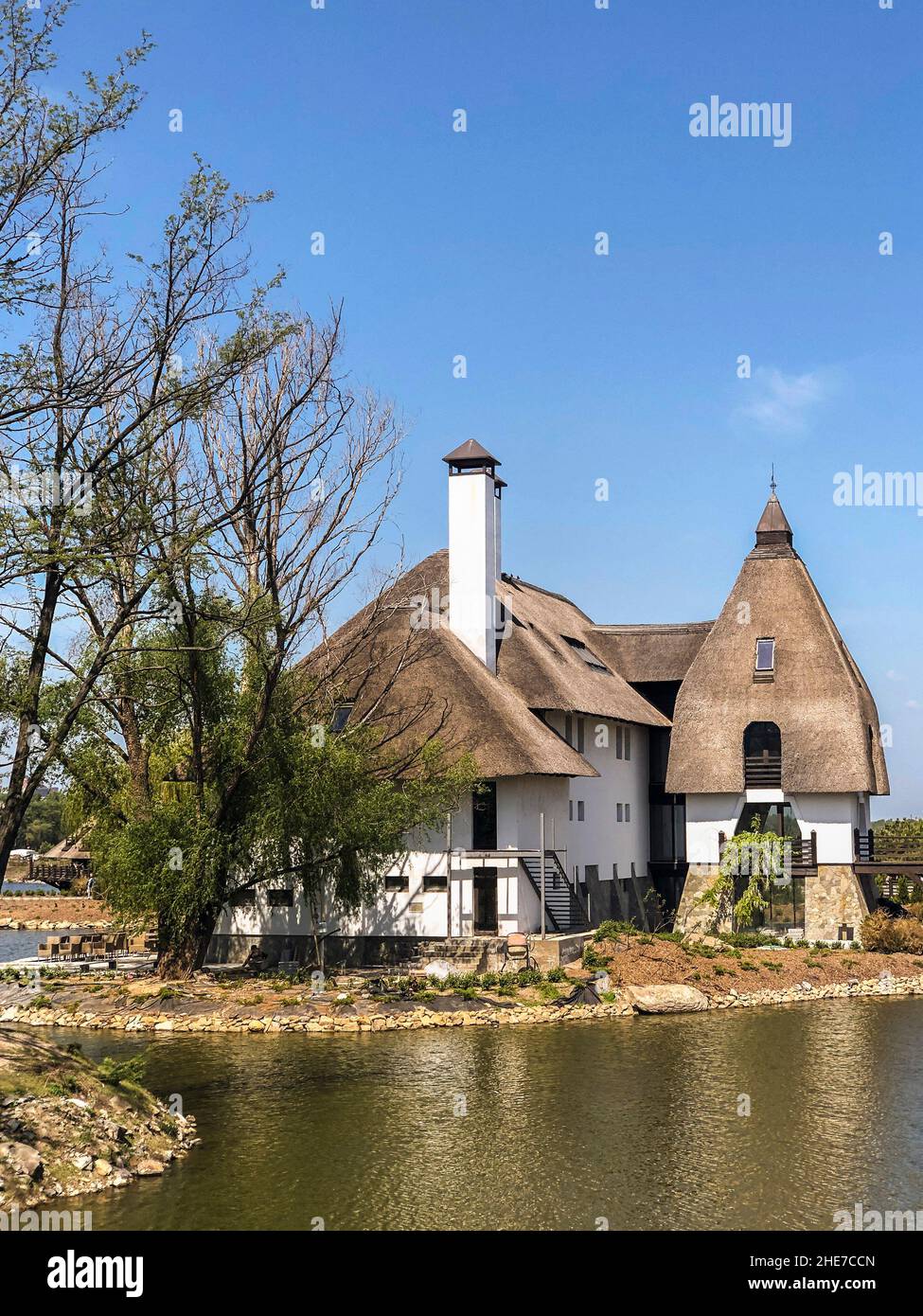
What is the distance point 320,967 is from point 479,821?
5.95 meters

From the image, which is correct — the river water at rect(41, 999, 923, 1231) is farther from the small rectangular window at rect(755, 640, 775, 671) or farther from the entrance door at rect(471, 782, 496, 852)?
the small rectangular window at rect(755, 640, 775, 671)

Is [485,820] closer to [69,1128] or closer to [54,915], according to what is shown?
[69,1128]

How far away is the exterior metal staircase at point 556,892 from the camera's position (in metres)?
35.3

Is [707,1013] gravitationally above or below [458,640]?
below

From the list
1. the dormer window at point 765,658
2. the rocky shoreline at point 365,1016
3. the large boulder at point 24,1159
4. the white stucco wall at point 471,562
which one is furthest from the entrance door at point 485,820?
the large boulder at point 24,1159

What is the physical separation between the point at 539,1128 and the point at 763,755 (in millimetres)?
25007

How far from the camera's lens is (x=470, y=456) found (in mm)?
39188

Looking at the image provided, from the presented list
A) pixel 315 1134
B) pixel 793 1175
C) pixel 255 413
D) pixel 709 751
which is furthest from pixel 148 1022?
pixel 709 751

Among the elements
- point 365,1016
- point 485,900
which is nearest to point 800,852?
→ point 485,900

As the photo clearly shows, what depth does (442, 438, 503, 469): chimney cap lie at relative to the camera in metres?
39.2

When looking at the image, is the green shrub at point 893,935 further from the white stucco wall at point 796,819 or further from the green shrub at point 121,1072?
the green shrub at point 121,1072
